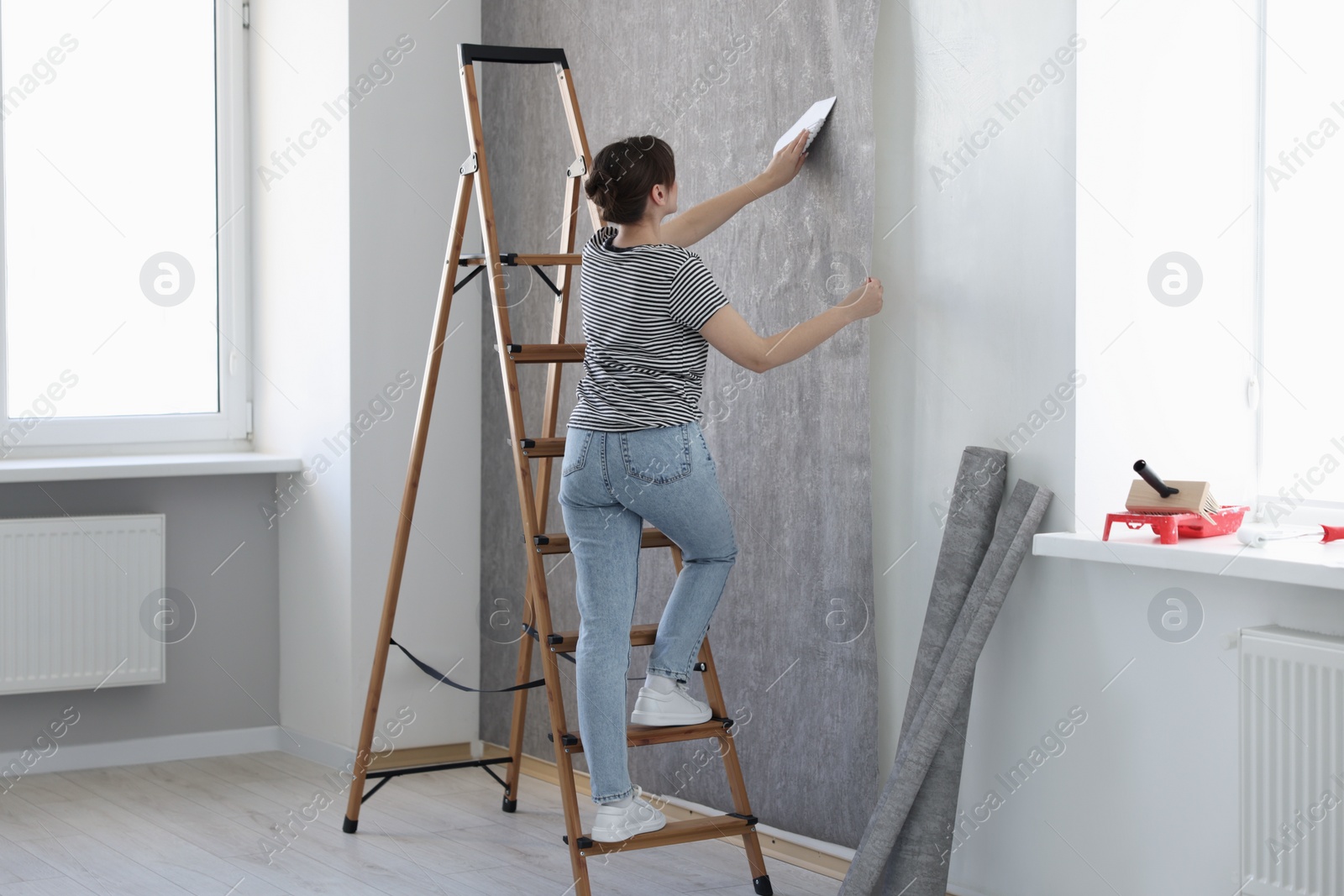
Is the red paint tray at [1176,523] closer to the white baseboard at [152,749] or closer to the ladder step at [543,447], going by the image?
the ladder step at [543,447]

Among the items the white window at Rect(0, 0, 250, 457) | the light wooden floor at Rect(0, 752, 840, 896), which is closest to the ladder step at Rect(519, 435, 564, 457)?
the light wooden floor at Rect(0, 752, 840, 896)

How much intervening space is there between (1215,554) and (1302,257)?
688 millimetres

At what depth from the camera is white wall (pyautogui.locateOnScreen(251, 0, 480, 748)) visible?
13.0 ft

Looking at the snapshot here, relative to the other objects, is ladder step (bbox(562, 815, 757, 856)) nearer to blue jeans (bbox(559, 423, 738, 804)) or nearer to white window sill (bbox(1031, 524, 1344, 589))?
blue jeans (bbox(559, 423, 738, 804))

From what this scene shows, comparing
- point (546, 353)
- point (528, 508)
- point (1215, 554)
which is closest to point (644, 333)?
point (546, 353)

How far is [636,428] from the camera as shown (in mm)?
2588

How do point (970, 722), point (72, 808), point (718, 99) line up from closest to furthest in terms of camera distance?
1. point (970, 722)
2. point (718, 99)
3. point (72, 808)

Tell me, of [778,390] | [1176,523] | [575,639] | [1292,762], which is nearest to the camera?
[1292,762]

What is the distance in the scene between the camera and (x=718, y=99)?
3.26 meters

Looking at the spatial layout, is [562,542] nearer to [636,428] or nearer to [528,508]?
[528,508]

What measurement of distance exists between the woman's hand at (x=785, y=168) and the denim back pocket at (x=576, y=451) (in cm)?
70

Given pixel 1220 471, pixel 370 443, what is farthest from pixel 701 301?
pixel 370 443

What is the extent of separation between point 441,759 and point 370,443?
953 mm

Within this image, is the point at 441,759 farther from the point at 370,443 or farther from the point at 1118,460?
the point at 1118,460
